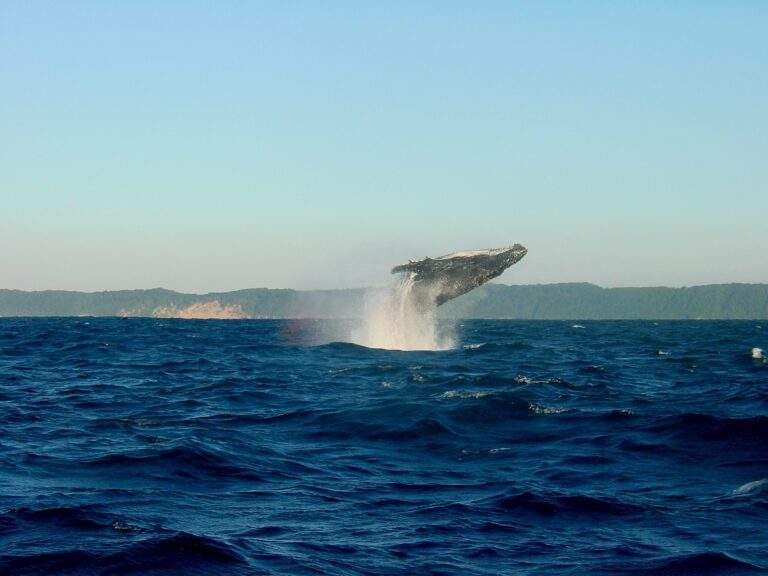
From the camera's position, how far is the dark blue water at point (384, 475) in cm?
923

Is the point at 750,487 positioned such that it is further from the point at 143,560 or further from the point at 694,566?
the point at 143,560

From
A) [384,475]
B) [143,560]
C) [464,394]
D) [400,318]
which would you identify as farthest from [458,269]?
[143,560]

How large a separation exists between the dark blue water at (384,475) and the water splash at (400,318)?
10.1m

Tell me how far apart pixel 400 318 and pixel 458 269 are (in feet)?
16.6

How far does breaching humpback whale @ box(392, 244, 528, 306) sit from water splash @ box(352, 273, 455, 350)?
1.24 ft

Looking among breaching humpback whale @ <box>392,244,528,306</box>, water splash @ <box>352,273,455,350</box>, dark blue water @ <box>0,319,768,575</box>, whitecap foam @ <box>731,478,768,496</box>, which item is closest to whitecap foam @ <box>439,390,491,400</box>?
dark blue water @ <box>0,319,768,575</box>

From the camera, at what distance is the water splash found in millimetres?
37062

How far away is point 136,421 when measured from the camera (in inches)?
719

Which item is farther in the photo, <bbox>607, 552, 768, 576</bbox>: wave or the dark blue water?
the dark blue water

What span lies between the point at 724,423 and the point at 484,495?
7.38 metres

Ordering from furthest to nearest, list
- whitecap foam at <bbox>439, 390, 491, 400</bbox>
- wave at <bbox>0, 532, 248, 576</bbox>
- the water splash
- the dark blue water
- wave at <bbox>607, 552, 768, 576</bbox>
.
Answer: the water splash
whitecap foam at <bbox>439, 390, 491, 400</bbox>
the dark blue water
wave at <bbox>607, 552, 768, 576</bbox>
wave at <bbox>0, 532, 248, 576</bbox>

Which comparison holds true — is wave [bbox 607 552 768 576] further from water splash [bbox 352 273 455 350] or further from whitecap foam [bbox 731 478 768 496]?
water splash [bbox 352 273 455 350]

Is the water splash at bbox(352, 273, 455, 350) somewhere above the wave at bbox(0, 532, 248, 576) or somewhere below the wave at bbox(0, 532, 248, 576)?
above

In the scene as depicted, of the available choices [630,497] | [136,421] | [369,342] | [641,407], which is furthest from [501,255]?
[630,497]
